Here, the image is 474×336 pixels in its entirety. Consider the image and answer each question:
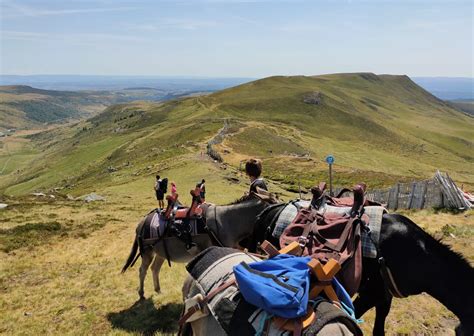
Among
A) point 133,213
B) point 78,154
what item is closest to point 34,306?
point 133,213

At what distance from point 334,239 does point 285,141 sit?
7080cm

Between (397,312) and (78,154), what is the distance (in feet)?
369

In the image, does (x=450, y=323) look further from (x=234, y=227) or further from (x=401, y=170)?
(x=401, y=170)

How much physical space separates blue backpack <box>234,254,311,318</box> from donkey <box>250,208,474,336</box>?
2.64 meters

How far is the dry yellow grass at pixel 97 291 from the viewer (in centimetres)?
888

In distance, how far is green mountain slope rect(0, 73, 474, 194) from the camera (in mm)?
54688

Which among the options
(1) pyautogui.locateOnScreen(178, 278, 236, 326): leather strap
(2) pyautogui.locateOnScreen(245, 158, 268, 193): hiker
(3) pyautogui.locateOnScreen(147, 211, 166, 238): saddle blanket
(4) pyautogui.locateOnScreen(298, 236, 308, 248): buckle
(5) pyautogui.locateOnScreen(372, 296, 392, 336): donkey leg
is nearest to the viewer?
(1) pyautogui.locateOnScreen(178, 278, 236, 326): leather strap

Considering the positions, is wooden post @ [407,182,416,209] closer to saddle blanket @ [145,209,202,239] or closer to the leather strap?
saddle blanket @ [145,209,202,239]

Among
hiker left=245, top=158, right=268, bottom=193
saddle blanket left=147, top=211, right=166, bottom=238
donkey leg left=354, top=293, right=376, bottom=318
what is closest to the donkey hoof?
saddle blanket left=147, top=211, right=166, bottom=238

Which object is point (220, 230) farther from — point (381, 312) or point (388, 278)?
point (388, 278)

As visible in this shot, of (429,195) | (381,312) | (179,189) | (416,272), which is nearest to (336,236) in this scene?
(416,272)

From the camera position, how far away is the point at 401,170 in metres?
69.1

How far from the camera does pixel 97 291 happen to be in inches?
474

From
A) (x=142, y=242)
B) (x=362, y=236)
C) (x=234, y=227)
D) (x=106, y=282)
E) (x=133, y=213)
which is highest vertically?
(x=362, y=236)
